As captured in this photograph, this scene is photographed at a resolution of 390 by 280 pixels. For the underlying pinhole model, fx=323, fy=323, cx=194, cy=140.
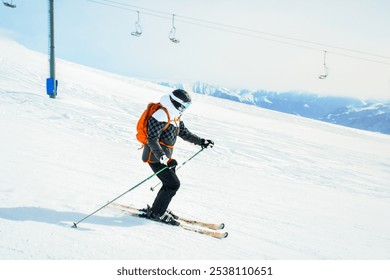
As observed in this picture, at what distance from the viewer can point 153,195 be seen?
5.75 meters

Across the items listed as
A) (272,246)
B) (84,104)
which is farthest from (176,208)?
(84,104)

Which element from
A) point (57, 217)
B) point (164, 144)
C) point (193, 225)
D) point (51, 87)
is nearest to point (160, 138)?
point (164, 144)

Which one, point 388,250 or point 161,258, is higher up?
point 161,258

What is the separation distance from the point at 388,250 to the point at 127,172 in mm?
4964

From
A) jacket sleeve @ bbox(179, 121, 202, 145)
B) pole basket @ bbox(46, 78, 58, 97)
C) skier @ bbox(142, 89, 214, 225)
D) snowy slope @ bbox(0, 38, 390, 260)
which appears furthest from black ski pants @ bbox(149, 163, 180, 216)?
pole basket @ bbox(46, 78, 58, 97)

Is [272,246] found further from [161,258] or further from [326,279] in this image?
[161,258]

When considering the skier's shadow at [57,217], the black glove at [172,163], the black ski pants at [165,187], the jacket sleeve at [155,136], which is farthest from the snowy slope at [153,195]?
the jacket sleeve at [155,136]

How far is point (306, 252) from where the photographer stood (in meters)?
4.45

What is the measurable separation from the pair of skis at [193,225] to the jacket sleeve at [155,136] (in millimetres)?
1100

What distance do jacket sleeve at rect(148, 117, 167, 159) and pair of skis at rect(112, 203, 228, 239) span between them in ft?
3.61

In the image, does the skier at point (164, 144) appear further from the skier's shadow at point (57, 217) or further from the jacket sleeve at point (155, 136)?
the skier's shadow at point (57, 217)

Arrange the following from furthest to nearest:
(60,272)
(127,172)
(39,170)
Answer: (127,172)
(39,170)
(60,272)

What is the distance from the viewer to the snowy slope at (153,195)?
3.66m

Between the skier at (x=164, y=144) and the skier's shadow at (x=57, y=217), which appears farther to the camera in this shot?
the skier at (x=164, y=144)
